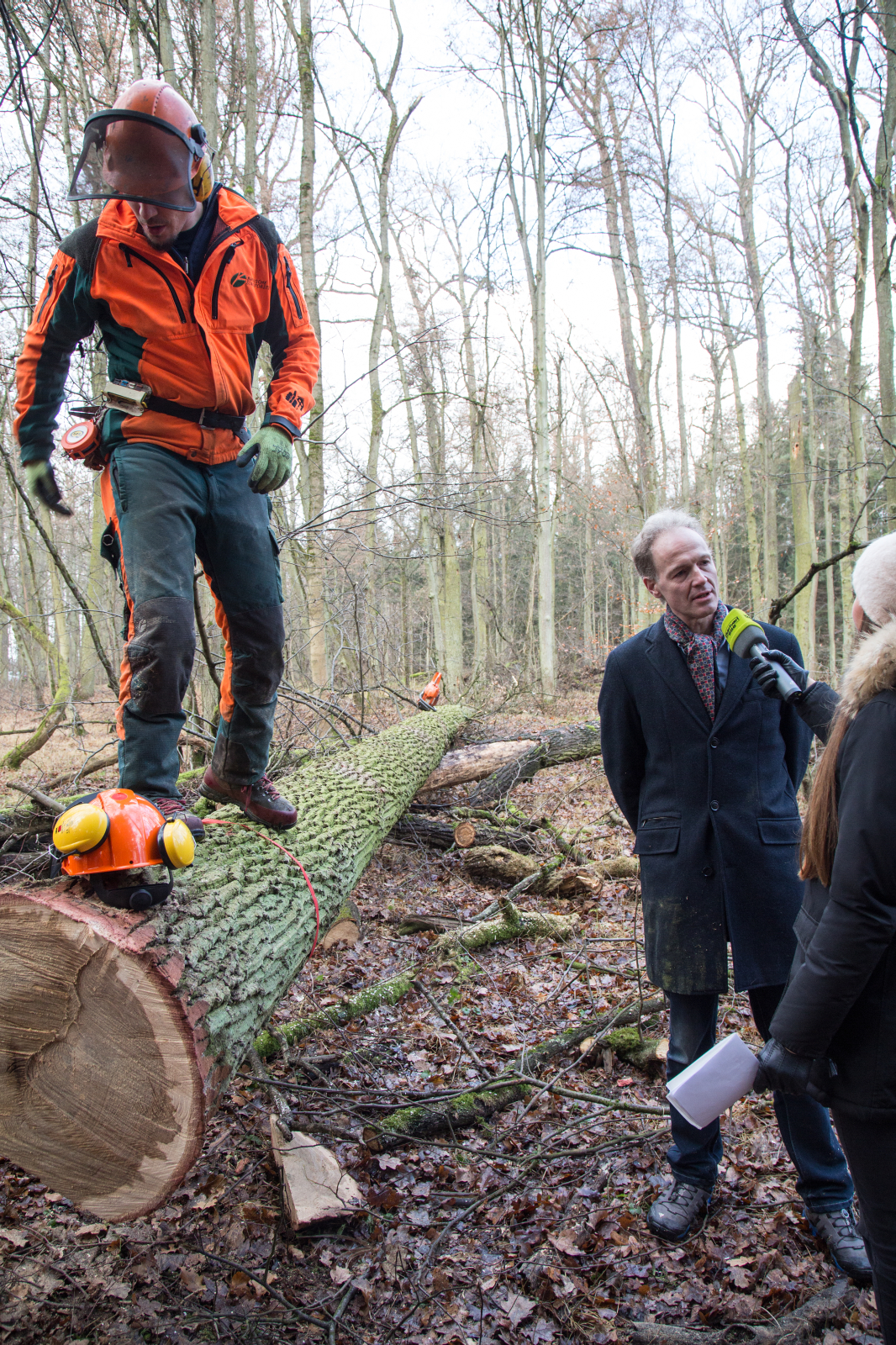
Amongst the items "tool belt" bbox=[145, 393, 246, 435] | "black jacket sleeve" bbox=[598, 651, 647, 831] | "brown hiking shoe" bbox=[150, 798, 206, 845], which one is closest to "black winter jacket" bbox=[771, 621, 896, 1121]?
"black jacket sleeve" bbox=[598, 651, 647, 831]

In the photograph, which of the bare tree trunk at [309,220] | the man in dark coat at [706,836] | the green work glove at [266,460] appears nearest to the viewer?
the man in dark coat at [706,836]

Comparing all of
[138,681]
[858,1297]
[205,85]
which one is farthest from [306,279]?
[858,1297]

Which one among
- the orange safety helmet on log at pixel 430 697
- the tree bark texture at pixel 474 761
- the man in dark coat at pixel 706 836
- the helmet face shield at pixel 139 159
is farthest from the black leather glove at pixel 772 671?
the orange safety helmet on log at pixel 430 697

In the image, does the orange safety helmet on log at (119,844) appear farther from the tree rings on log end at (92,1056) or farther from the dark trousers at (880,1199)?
the dark trousers at (880,1199)

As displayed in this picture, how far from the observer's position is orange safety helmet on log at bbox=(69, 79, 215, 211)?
2.12 m

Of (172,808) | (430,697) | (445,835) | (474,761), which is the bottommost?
(445,835)

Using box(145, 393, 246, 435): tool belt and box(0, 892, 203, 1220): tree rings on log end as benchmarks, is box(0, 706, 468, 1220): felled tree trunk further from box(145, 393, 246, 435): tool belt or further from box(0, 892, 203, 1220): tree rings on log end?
box(145, 393, 246, 435): tool belt

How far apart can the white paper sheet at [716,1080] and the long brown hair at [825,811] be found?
0.48m

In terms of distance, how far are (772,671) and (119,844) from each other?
1736mm

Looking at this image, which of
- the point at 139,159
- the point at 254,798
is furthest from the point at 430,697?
the point at 139,159

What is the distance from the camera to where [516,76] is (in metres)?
12.4

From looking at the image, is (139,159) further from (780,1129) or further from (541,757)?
(541,757)

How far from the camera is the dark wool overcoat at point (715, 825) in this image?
2.16 meters

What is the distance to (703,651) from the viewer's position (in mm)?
2371
